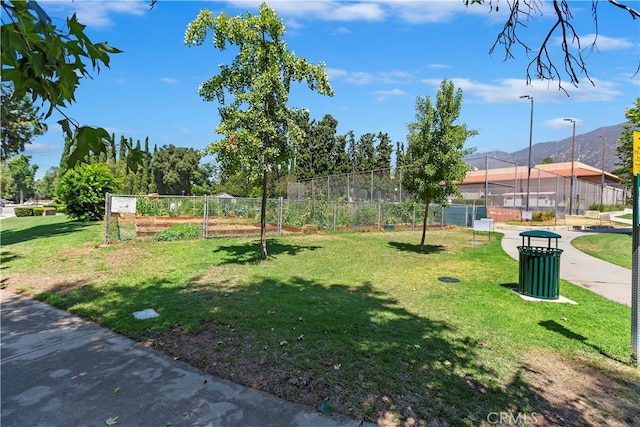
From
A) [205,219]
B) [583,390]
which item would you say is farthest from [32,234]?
[583,390]

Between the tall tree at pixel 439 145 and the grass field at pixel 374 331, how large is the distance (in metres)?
3.99

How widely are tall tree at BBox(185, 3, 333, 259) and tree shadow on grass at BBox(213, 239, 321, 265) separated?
245 cm

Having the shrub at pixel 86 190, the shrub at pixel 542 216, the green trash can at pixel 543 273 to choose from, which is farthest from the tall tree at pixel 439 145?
the shrub at pixel 542 216

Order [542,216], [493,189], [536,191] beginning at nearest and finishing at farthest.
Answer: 1. [542,216]
2. [536,191]
3. [493,189]

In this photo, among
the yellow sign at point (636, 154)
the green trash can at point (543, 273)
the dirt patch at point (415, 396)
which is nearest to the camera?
the dirt patch at point (415, 396)

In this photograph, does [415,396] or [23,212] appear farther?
[23,212]

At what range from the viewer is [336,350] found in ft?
13.6

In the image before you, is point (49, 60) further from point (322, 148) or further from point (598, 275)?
point (322, 148)

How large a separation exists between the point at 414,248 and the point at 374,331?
9.80 metres

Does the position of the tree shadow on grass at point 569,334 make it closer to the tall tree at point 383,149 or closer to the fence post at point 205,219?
the fence post at point 205,219

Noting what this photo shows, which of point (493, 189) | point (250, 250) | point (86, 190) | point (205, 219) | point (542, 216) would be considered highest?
point (493, 189)

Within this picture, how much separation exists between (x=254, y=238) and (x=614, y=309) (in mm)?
11663

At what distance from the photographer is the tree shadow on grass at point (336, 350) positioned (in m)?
3.15

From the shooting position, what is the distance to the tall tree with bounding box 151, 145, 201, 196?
60344 millimetres
